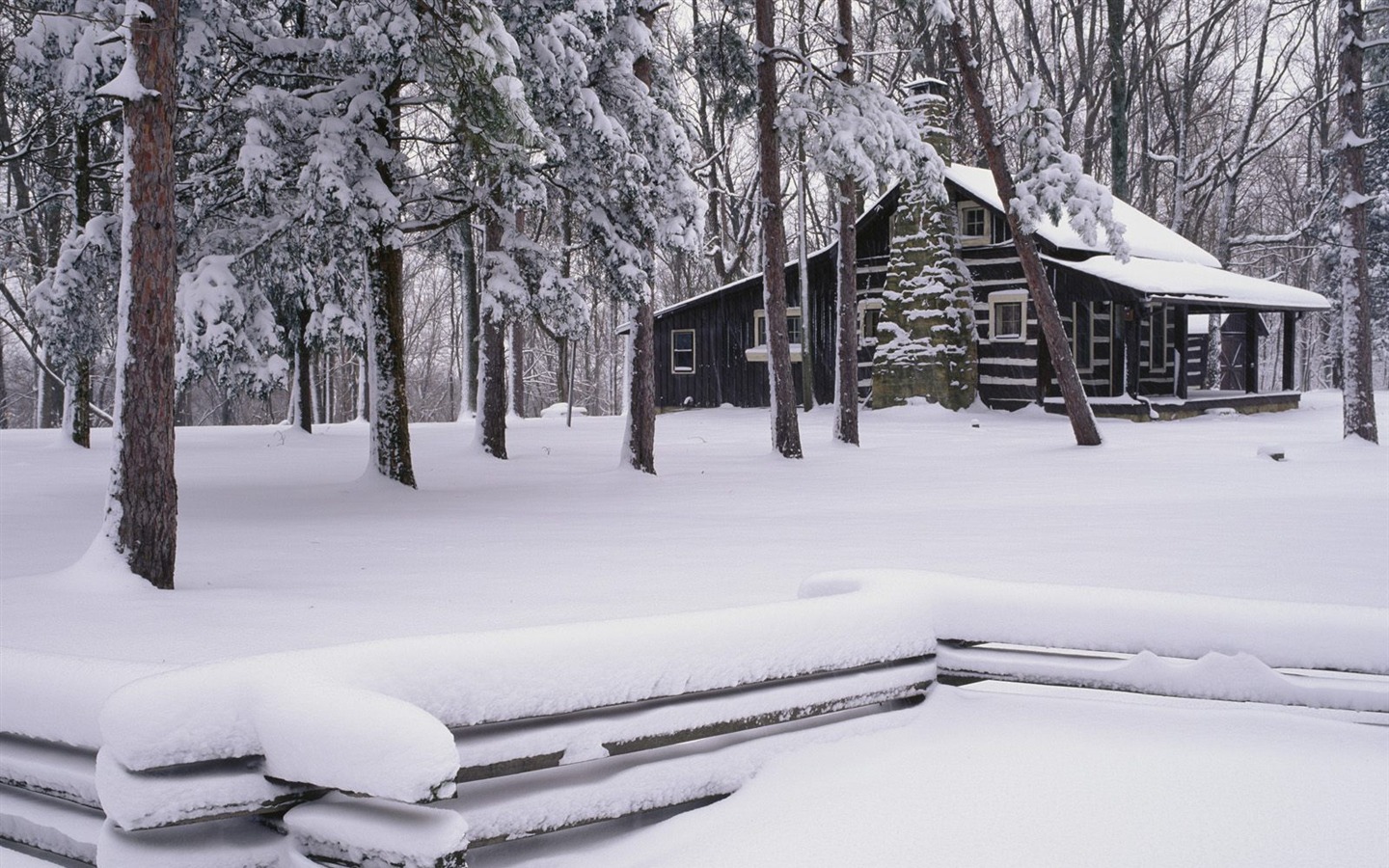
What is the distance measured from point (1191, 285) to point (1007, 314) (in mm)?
4401

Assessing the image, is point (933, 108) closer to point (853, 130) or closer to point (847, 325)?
point (847, 325)

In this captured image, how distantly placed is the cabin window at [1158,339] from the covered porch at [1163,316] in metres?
0.03

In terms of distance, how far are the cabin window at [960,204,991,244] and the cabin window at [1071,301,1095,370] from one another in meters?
3.03

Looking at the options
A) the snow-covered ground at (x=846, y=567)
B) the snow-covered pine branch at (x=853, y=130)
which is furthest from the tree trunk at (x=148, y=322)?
the snow-covered pine branch at (x=853, y=130)

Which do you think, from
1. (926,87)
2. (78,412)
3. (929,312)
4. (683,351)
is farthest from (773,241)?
(683,351)

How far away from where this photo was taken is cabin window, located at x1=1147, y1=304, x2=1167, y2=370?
32.9 m

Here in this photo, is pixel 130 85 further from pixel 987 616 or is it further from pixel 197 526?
pixel 987 616

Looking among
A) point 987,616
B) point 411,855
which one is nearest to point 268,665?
point 411,855

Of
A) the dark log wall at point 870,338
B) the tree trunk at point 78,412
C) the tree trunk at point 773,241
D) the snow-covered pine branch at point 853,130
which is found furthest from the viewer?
the dark log wall at point 870,338

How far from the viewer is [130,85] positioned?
23.2 feet

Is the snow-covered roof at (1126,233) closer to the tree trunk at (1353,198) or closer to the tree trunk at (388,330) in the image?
the tree trunk at (1353,198)

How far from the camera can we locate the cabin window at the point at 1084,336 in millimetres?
28922

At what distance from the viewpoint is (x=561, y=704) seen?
3.61m

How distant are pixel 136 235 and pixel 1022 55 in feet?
121
